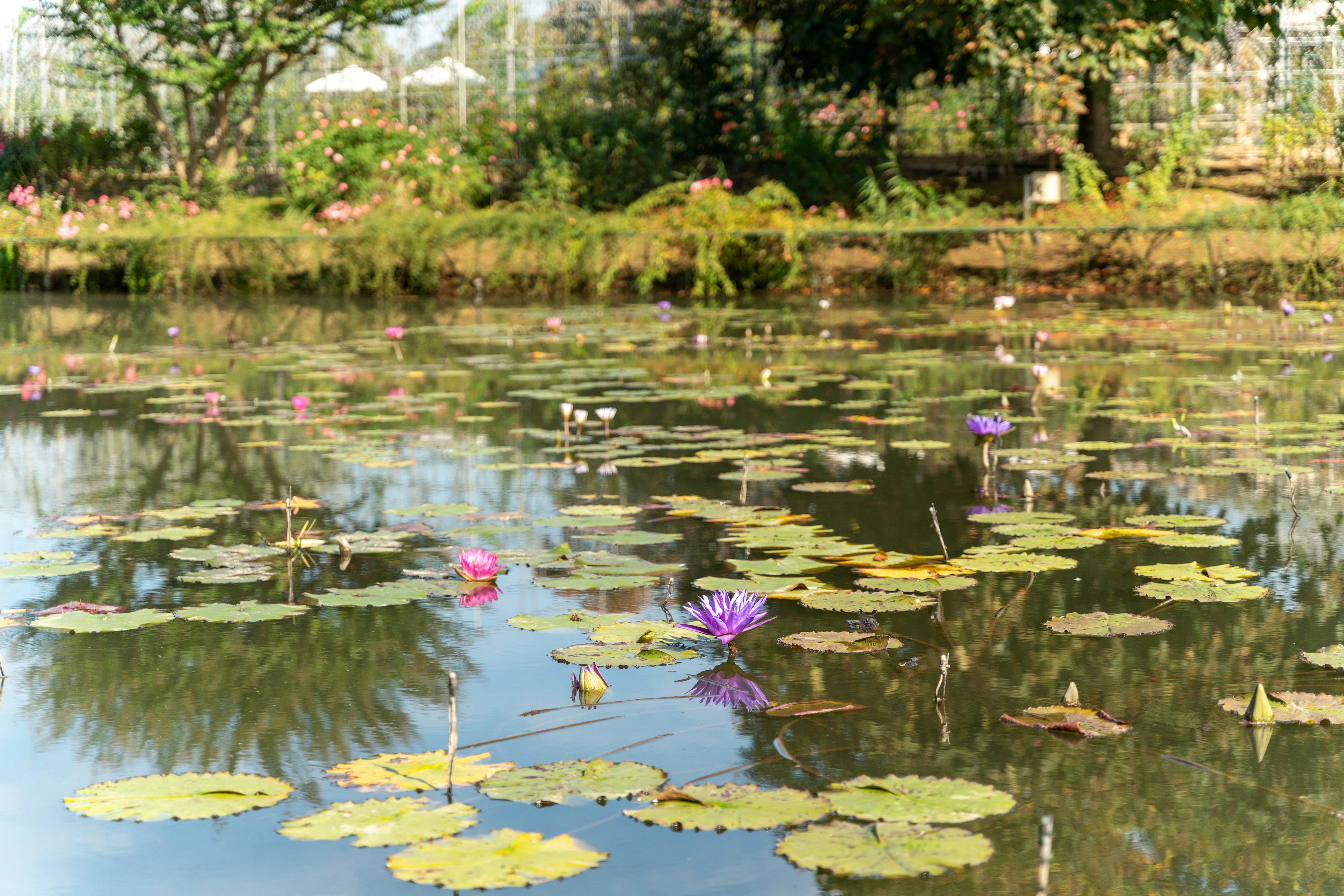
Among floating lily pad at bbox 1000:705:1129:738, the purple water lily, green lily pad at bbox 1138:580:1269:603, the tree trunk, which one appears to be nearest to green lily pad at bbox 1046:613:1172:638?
green lily pad at bbox 1138:580:1269:603

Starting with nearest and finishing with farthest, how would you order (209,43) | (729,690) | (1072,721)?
(1072,721)
(729,690)
(209,43)

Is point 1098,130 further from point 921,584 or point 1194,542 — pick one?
point 921,584

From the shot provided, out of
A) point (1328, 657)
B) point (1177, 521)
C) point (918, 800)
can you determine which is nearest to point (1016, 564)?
point (1177, 521)

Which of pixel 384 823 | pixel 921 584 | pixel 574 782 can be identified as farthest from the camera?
pixel 921 584

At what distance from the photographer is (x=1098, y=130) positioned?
13344 millimetres

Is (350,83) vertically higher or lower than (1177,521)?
higher

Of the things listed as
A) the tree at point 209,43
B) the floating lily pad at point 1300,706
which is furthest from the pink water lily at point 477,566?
the tree at point 209,43

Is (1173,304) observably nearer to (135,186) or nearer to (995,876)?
(995,876)

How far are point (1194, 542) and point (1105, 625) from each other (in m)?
0.67

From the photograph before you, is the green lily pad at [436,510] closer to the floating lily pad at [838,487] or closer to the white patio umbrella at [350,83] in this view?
the floating lily pad at [838,487]

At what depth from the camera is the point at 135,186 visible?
17.0 m

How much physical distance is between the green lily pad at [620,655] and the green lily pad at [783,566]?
0.48m

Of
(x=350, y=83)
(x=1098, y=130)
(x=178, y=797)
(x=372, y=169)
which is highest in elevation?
(x=350, y=83)

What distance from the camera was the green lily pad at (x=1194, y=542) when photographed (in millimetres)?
2883
